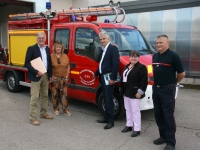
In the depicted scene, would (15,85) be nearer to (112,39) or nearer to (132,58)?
(112,39)

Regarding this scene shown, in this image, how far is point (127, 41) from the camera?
584 cm

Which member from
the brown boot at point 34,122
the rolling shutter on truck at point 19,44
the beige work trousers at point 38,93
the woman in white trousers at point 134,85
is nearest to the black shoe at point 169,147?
the woman in white trousers at point 134,85

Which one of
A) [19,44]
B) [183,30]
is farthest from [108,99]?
[183,30]

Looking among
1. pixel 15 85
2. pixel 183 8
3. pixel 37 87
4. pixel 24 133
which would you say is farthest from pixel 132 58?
pixel 183 8

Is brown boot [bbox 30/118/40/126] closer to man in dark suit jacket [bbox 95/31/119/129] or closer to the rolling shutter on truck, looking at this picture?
man in dark suit jacket [bbox 95/31/119/129]

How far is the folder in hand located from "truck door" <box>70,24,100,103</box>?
0.98 metres

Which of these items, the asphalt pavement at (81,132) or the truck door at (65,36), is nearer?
the asphalt pavement at (81,132)

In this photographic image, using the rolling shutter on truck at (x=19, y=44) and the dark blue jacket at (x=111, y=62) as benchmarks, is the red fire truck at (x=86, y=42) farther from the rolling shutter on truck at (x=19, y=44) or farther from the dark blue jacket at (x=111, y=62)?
the dark blue jacket at (x=111, y=62)

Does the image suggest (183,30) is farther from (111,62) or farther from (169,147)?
(169,147)

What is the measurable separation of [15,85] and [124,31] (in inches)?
163

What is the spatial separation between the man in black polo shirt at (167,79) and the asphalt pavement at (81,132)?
17.6 inches

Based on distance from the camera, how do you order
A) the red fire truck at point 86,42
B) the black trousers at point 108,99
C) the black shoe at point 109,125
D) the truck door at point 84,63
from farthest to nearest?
the truck door at point 84,63 < the red fire truck at point 86,42 < the black shoe at point 109,125 < the black trousers at point 108,99

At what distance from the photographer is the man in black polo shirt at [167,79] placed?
3.86m

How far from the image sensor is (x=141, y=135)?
15.7 ft
